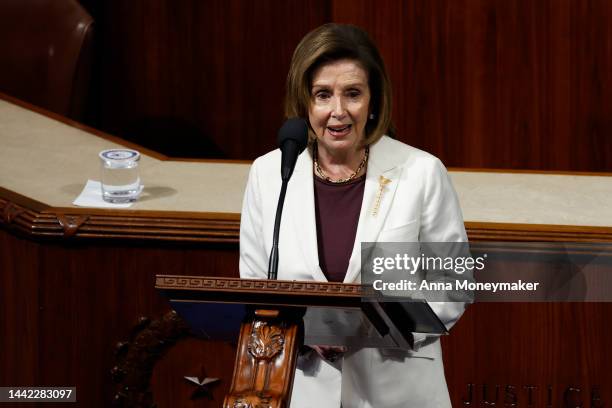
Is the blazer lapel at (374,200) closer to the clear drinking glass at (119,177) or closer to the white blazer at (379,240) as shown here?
the white blazer at (379,240)

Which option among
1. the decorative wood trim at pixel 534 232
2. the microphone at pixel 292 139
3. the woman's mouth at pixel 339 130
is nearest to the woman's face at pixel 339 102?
the woman's mouth at pixel 339 130

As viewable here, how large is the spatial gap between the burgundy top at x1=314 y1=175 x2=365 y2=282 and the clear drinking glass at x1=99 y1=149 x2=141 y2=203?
0.95 metres

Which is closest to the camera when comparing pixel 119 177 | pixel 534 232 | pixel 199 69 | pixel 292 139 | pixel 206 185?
pixel 292 139

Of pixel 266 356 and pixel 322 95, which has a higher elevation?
pixel 322 95

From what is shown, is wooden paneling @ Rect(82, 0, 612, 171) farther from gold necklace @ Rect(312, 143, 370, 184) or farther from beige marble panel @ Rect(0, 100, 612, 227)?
gold necklace @ Rect(312, 143, 370, 184)

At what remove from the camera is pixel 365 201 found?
2.71 metres

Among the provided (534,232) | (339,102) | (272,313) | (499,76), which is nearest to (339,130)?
(339,102)

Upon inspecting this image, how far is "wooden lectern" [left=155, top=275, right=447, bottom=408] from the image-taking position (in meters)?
2.12

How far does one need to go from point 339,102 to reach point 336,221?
25cm

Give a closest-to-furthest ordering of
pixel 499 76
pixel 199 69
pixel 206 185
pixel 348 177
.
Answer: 1. pixel 348 177
2. pixel 206 185
3. pixel 499 76
4. pixel 199 69

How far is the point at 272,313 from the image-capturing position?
7.16ft

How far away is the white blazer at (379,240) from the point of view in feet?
8.75

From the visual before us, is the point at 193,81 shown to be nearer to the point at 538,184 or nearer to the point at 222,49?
the point at 222,49

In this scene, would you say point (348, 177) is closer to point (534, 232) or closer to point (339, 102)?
point (339, 102)
